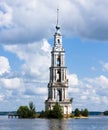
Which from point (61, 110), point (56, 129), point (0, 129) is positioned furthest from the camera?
point (61, 110)

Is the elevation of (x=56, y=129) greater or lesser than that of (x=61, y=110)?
lesser

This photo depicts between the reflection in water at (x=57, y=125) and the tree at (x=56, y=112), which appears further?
the tree at (x=56, y=112)

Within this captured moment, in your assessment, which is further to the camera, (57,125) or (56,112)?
(56,112)

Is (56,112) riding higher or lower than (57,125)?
higher

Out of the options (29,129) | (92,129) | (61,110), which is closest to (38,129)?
(29,129)

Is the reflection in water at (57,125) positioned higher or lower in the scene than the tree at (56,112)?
lower

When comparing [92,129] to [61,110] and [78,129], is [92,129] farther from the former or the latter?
[61,110]

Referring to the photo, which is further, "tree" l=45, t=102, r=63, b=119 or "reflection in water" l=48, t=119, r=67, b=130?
"tree" l=45, t=102, r=63, b=119

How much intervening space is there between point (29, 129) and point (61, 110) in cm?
7817

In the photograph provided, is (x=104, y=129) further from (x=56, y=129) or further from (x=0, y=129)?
(x=0, y=129)

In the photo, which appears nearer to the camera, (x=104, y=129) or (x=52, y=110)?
(x=104, y=129)

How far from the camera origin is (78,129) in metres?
118

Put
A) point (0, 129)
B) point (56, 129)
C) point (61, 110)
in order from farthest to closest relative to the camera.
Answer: point (61, 110) → point (0, 129) → point (56, 129)

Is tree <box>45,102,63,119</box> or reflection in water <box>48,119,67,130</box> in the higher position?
tree <box>45,102,63,119</box>
